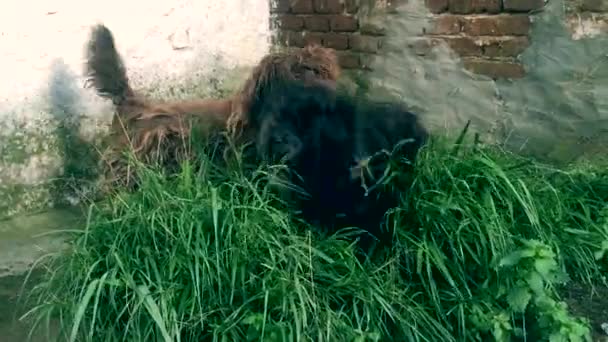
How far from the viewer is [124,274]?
3.11 m

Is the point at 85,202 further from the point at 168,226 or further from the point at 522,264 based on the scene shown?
the point at 522,264

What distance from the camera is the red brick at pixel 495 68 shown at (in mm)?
4516

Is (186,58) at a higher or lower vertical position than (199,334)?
higher

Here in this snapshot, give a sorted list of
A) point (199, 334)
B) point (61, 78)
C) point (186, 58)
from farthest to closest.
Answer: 1. point (186, 58)
2. point (61, 78)
3. point (199, 334)

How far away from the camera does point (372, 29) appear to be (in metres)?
5.07

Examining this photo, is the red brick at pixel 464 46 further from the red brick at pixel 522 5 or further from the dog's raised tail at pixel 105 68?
the dog's raised tail at pixel 105 68

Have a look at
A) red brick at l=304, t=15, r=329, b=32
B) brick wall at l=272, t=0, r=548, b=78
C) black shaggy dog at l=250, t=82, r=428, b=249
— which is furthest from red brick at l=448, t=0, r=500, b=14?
black shaggy dog at l=250, t=82, r=428, b=249

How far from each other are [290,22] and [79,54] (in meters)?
1.33

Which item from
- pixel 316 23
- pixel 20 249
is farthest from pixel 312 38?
pixel 20 249

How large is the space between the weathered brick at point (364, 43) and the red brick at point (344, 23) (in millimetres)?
55

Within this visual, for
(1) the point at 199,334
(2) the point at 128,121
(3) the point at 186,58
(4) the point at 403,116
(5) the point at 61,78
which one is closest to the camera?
(1) the point at 199,334

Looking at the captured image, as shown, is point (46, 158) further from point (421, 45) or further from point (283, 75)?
point (421, 45)

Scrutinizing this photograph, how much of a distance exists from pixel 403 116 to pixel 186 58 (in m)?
1.79

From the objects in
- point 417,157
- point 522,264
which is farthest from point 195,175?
point 522,264
